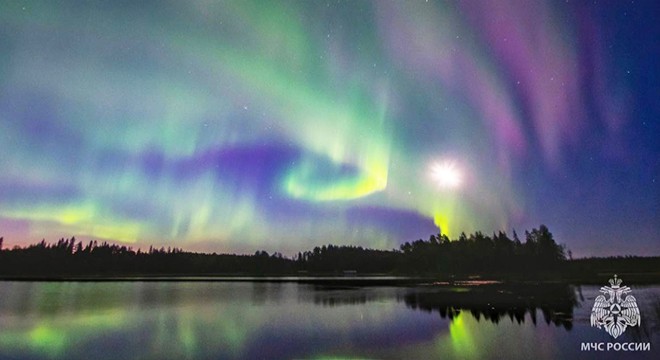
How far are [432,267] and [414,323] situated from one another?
10936cm

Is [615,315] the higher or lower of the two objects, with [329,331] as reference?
higher

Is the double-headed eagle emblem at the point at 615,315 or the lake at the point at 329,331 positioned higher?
the double-headed eagle emblem at the point at 615,315

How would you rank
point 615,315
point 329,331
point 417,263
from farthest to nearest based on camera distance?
1. point 417,263
2. point 329,331
3. point 615,315

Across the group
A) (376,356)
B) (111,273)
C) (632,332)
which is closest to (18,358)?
(376,356)

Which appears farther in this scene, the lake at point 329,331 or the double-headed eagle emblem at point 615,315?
the double-headed eagle emblem at point 615,315

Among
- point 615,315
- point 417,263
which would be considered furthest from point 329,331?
point 417,263

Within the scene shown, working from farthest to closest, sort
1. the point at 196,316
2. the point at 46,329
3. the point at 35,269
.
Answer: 1. the point at 35,269
2. the point at 196,316
3. the point at 46,329

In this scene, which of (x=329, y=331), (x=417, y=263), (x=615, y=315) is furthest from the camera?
(x=417, y=263)

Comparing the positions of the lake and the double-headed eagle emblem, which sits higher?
the double-headed eagle emblem

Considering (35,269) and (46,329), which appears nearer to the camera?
(46,329)

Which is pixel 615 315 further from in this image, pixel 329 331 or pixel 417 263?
pixel 417 263

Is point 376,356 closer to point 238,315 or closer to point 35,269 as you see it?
point 238,315

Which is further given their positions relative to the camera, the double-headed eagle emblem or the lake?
the double-headed eagle emblem

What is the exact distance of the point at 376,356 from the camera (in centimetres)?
2327
